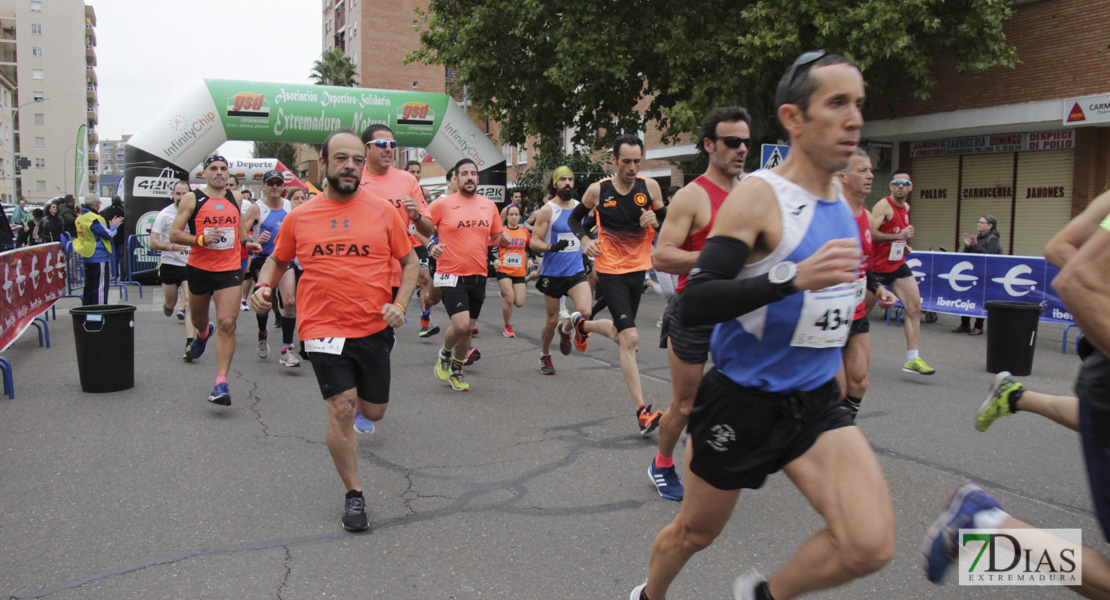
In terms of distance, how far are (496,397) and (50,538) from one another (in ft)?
12.4

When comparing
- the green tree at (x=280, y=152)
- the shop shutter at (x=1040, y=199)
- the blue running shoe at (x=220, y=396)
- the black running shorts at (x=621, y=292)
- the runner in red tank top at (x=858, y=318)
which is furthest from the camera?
the green tree at (x=280, y=152)

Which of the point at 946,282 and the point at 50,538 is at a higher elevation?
the point at 946,282

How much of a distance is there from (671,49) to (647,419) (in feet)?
41.7

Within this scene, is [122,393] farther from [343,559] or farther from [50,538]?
[343,559]

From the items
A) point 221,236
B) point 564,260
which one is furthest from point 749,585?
point 221,236

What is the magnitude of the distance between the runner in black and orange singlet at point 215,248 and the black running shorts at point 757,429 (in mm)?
5049

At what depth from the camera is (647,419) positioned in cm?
542

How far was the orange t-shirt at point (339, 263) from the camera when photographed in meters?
4.11

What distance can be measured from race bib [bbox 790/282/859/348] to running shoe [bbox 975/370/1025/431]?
1.60 metres

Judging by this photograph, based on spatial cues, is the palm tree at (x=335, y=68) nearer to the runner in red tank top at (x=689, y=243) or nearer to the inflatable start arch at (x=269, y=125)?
the inflatable start arch at (x=269, y=125)

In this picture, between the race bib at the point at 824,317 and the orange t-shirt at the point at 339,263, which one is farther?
the orange t-shirt at the point at 339,263

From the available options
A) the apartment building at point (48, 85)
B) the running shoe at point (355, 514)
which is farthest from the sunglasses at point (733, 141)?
the apartment building at point (48, 85)

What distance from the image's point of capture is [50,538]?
3850 mm

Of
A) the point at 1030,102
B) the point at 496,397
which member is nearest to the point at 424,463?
the point at 496,397
